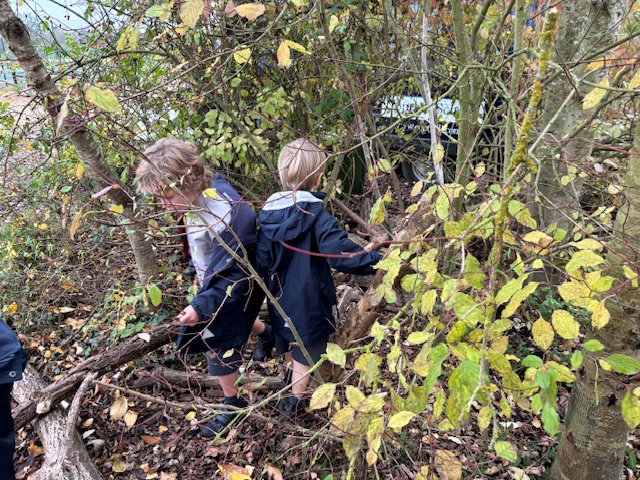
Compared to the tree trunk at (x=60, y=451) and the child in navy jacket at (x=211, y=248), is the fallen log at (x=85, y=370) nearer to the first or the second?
the tree trunk at (x=60, y=451)

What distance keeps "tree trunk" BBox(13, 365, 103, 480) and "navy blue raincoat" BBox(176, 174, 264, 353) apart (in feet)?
2.68

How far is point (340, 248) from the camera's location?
6.60ft

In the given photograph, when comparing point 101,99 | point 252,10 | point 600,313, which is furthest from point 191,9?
point 600,313

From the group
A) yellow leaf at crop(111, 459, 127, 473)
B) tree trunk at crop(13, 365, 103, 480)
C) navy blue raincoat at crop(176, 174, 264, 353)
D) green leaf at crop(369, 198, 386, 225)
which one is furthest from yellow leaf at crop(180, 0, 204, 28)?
yellow leaf at crop(111, 459, 127, 473)

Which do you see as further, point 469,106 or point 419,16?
point 419,16

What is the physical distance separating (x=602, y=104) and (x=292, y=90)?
2.39 meters

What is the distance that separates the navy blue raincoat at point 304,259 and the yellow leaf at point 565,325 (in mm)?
1018

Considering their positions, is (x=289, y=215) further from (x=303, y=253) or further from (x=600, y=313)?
Result: (x=600, y=313)

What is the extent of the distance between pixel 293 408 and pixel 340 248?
109 centimetres

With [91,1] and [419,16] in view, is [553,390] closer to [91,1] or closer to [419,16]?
[419,16]

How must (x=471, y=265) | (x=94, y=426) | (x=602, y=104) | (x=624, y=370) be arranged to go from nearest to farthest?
1. (x=624, y=370)
2. (x=471, y=265)
3. (x=602, y=104)
4. (x=94, y=426)

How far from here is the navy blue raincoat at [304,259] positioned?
203cm

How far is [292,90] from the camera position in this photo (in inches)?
138

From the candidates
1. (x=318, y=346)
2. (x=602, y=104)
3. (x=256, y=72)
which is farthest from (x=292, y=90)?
(x=602, y=104)
